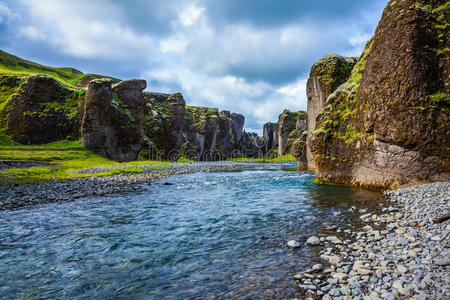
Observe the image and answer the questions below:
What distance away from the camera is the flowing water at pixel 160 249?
6.29m

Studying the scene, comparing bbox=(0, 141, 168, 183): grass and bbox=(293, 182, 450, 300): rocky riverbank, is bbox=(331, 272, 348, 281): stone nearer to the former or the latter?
bbox=(293, 182, 450, 300): rocky riverbank

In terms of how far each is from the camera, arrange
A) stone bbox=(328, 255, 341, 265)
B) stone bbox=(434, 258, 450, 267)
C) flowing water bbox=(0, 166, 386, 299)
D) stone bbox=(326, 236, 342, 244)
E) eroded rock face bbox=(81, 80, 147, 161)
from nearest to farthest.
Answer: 1. stone bbox=(434, 258, 450, 267)
2. flowing water bbox=(0, 166, 386, 299)
3. stone bbox=(328, 255, 341, 265)
4. stone bbox=(326, 236, 342, 244)
5. eroded rock face bbox=(81, 80, 147, 161)

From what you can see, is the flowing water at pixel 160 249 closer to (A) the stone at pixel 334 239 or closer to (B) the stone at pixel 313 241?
(B) the stone at pixel 313 241

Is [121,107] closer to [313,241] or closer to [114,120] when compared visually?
[114,120]

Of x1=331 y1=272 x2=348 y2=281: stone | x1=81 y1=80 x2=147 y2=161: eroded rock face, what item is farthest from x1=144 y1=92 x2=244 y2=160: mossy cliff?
x1=331 y1=272 x2=348 y2=281: stone

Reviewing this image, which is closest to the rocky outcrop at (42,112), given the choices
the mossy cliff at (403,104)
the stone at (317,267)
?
the mossy cliff at (403,104)

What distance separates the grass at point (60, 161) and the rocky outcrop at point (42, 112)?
215 inches

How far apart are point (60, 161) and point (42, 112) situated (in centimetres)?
3750

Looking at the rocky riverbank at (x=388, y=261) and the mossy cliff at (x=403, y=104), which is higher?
Result: the mossy cliff at (x=403, y=104)

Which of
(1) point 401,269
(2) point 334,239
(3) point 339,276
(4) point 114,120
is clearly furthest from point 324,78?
(4) point 114,120

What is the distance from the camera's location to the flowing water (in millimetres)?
6289

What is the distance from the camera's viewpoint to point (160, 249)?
900cm

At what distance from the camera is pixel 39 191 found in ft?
69.2

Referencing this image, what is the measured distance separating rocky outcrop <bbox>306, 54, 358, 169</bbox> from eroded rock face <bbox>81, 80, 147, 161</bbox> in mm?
63203
